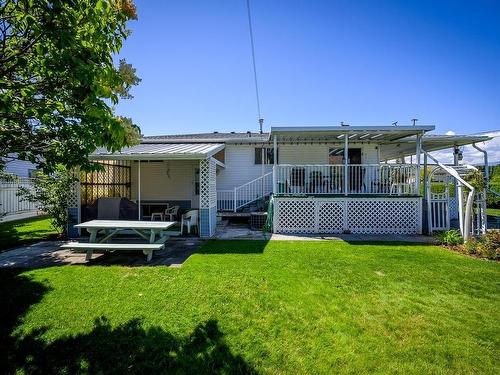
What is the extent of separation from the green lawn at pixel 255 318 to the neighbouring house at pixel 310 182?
12.9 ft

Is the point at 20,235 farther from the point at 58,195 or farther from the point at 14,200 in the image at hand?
the point at 14,200

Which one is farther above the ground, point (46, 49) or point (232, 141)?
point (232, 141)

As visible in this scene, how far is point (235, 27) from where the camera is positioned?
28.2 feet

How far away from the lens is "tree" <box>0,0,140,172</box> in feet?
8.64

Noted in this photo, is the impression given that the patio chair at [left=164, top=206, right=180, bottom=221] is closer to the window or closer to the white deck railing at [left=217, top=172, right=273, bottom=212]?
the white deck railing at [left=217, top=172, right=273, bottom=212]

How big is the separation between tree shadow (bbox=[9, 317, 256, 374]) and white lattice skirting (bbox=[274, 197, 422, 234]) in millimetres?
7022

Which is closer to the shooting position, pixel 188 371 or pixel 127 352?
pixel 188 371

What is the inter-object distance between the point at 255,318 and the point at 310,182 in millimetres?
9212

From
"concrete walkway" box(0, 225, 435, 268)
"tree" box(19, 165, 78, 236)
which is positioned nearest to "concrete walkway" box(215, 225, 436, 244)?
"concrete walkway" box(0, 225, 435, 268)

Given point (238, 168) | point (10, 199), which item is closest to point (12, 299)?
point (238, 168)

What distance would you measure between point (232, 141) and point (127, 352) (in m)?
Answer: 11.5

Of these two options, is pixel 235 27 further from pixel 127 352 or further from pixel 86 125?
pixel 127 352

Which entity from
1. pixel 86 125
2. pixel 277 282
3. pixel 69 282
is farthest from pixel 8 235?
pixel 277 282

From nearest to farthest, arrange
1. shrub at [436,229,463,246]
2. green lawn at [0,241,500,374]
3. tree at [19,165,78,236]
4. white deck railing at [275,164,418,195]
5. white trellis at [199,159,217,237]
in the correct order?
1. green lawn at [0,241,500,374]
2. shrub at [436,229,463,246]
3. white trellis at [199,159,217,237]
4. tree at [19,165,78,236]
5. white deck railing at [275,164,418,195]
